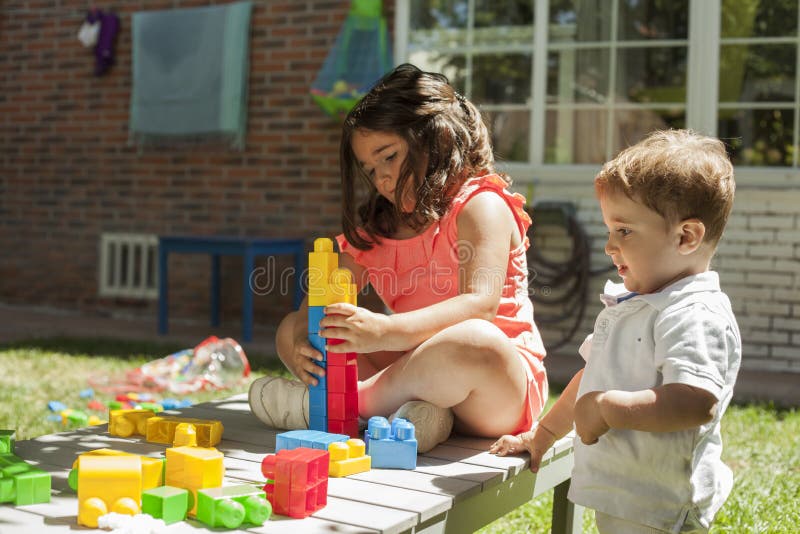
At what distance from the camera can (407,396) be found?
2068 millimetres

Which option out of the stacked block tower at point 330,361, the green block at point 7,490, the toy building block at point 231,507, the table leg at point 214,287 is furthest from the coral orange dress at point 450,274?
the table leg at point 214,287

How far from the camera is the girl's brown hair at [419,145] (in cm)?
230

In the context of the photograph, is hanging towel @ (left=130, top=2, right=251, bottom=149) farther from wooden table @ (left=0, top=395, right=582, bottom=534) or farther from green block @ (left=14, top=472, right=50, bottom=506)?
green block @ (left=14, top=472, right=50, bottom=506)

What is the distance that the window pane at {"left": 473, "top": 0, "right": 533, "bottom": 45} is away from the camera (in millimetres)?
6047

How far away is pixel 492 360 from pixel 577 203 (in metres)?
4.05

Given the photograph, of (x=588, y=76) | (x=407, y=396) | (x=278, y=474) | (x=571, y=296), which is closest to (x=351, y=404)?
(x=407, y=396)

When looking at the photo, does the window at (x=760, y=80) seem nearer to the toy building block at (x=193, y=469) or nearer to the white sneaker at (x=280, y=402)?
the white sneaker at (x=280, y=402)

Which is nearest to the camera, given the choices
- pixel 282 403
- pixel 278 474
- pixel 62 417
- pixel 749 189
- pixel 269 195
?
pixel 278 474

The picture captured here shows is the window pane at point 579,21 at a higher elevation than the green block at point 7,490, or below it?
higher

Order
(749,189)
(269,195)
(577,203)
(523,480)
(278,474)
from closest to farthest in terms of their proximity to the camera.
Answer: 1. (278,474)
2. (523,480)
3. (749,189)
4. (577,203)
5. (269,195)

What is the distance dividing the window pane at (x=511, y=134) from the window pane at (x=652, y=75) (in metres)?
0.66

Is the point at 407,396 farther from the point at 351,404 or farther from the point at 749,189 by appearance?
the point at 749,189

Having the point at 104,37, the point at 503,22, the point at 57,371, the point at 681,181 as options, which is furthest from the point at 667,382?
the point at 104,37

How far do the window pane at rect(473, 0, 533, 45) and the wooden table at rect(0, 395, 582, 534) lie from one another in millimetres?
4340
